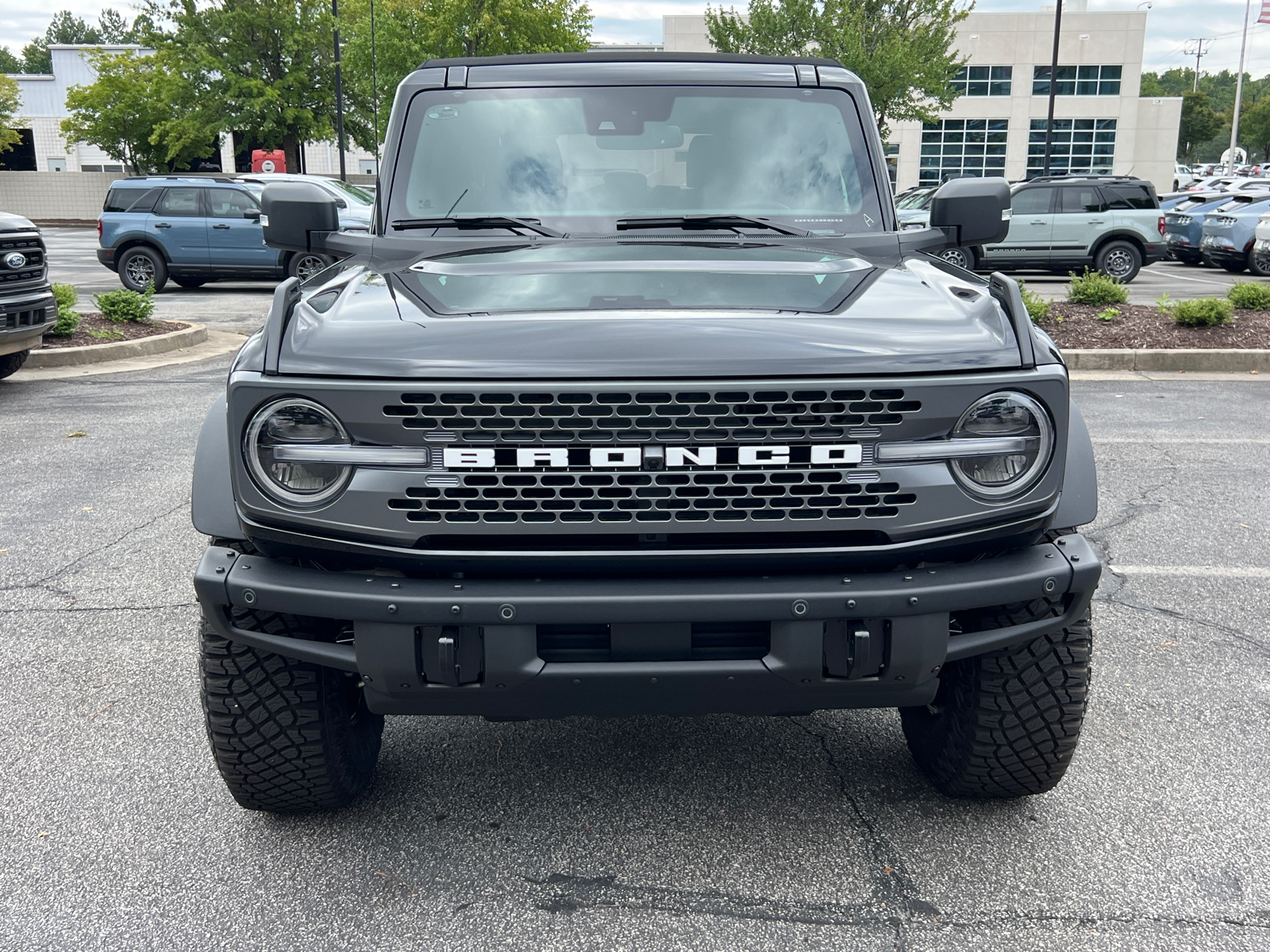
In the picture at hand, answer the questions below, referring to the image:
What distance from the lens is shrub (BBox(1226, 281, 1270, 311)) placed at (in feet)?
40.9

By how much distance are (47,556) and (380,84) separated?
98.3 feet

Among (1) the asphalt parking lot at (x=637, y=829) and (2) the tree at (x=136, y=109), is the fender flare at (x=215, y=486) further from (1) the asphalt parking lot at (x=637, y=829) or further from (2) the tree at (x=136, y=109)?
(2) the tree at (x=136, y=109)

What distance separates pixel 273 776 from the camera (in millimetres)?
2822

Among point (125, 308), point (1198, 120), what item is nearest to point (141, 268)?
point (125, 308)

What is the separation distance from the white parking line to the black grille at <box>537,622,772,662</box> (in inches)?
126

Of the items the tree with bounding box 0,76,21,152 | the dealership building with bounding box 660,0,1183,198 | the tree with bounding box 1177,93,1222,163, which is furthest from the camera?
the tree with bounding box 1177,93,1222,163

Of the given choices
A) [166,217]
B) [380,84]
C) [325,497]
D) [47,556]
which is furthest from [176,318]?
[380,84]

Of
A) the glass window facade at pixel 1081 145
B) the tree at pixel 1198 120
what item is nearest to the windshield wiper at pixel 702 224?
the glass window facade at pixel 1081 145

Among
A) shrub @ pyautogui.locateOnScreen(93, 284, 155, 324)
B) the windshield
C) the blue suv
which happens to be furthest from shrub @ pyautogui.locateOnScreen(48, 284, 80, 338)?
the windshield

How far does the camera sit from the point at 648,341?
2391 millimetres

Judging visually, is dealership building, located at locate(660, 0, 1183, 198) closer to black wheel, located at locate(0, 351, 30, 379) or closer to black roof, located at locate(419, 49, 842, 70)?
black wheel, located at locate(0, 351, 30, 379)

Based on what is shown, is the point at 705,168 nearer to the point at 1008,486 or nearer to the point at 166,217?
the point at 1008,486

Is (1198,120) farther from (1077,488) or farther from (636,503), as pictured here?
(636,503)

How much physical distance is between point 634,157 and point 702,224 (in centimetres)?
38
